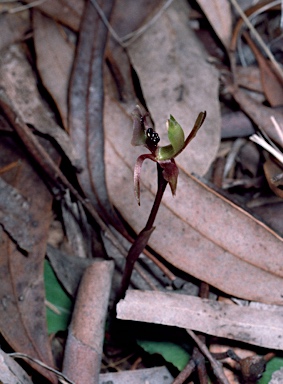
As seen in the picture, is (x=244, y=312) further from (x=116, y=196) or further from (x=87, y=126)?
(x=87, y=126)

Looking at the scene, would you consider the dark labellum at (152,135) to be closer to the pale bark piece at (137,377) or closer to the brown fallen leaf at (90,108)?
the brown fallen leaf at (90,108)

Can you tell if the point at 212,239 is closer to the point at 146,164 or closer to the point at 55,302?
the point at 146,164

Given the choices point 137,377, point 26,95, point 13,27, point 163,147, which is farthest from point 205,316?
point 13,27

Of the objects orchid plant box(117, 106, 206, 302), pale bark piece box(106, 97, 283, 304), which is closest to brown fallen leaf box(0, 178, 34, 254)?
pale bark piece box(106, 97, 283, 304)

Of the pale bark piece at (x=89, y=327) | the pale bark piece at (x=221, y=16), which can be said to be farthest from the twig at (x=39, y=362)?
the pale bark piece at (x=221, y=16)

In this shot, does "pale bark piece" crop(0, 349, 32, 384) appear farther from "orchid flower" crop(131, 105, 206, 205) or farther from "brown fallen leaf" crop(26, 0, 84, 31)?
"brown fallen leaf" crop(26, 0, 84, 31)

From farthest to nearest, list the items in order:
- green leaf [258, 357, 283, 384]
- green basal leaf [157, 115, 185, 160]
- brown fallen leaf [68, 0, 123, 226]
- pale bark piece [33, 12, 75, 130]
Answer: pale bark piece [33, 12, 75, 130]
brown fallen leaf [68, 0, 123, 226]
green leaf [258, 357, 283, 384]
green basal leaf [157, 115, 185, 160]

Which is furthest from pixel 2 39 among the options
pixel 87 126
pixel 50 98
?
pixel 87 126
